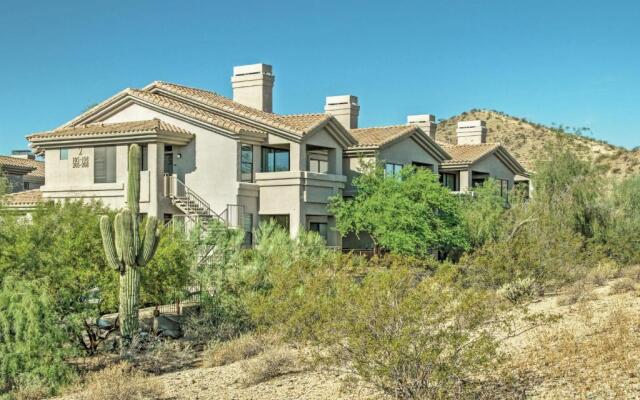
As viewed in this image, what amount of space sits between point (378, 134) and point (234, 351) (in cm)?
2235

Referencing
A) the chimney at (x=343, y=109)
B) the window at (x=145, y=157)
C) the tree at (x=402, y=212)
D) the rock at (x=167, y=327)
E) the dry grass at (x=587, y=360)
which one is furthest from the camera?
the chimney at (x=343, y=109)

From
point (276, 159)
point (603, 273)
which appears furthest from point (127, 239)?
point (603, 273)

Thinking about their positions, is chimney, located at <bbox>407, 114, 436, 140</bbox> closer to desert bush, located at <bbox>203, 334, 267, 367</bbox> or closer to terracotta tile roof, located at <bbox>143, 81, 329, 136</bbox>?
terracotta tile roof, located at <bbox>143, 81, 329, 136</bbox>

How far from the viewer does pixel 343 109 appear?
44719 mm

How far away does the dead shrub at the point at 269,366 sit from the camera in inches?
677

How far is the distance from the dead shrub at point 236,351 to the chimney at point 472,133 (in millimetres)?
37940

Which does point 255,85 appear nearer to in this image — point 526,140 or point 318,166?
point 318,166

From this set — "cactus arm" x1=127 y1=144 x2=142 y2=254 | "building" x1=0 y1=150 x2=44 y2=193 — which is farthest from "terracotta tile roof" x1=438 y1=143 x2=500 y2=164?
"cactus arm" x1=127 y1=144 x2=142 y2=254

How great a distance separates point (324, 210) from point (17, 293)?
1867cm

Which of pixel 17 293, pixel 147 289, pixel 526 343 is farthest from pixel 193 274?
pixel 526 343

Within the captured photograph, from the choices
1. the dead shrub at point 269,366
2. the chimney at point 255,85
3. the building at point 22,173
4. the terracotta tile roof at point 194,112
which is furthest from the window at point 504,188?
the dead shrub at point 269,366

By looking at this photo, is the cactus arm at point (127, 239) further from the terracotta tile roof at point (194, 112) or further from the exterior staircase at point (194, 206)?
the terracotta tile roof at point (194, 112)

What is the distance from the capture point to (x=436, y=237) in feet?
118

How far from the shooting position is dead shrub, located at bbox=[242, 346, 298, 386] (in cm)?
1719
